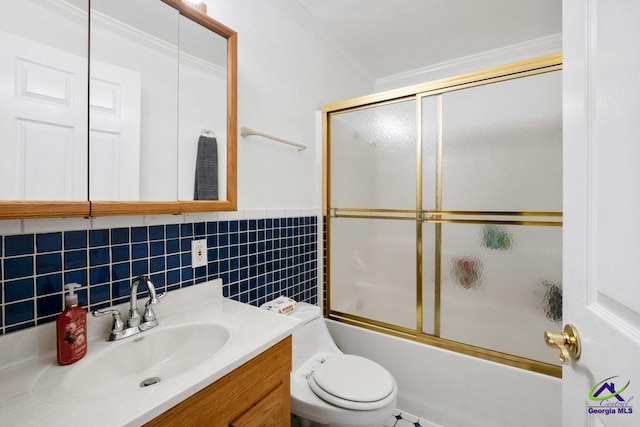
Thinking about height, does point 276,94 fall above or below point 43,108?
above

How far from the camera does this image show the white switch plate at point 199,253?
1210 millimetres

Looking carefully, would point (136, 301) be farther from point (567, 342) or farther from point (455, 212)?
point (455, 212)

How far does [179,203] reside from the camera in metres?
1.10

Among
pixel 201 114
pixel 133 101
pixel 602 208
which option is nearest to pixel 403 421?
pixel 602 208

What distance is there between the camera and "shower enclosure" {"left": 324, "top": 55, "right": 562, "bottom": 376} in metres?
1.35

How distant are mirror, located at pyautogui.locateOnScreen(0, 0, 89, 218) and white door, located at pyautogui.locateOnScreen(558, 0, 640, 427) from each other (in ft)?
4.01

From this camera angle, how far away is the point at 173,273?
1143mm

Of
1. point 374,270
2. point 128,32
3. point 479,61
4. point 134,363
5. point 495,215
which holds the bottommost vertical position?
point 134,363

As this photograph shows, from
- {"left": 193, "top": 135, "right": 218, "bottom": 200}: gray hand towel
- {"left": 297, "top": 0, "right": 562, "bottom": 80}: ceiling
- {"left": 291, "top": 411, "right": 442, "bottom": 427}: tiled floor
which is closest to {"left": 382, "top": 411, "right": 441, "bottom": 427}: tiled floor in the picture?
{"left": 291, "top": 411, "right": 442, "bottom": 427}: tiled floor

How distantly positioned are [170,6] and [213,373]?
128 centimetres

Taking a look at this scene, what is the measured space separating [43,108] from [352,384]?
1470mm

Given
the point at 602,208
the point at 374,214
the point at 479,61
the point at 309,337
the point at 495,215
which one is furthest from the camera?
the point at 479,61

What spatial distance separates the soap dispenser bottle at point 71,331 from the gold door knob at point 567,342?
1.15 m

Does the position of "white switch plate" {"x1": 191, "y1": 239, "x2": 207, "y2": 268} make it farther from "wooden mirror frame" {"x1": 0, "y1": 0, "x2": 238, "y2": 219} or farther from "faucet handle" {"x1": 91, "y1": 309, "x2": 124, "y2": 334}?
"faucet handle" {"x1": 91, "y1": 309, "x2": 124, "y2": 334}
